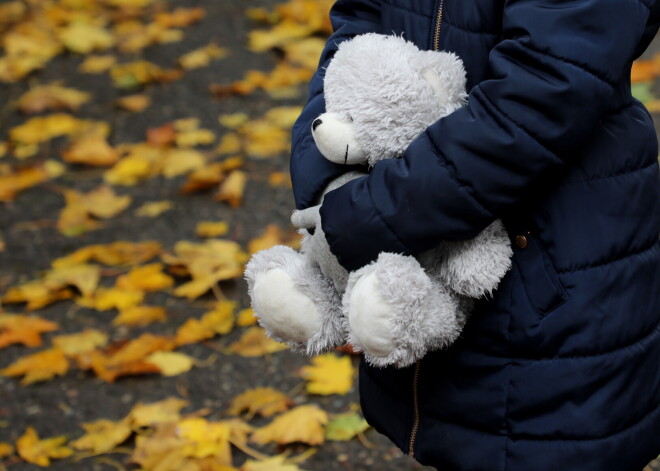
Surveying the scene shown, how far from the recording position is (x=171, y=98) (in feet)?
15.1

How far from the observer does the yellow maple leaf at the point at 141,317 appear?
126 inches

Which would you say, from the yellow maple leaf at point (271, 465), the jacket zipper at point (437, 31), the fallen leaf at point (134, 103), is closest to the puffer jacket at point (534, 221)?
the jacket zipper at point (437, 31)

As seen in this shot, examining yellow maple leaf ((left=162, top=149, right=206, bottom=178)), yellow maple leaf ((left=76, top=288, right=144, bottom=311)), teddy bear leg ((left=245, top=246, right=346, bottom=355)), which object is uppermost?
teddy bear leg ((left=245, top=246, right=346, bottom=355))

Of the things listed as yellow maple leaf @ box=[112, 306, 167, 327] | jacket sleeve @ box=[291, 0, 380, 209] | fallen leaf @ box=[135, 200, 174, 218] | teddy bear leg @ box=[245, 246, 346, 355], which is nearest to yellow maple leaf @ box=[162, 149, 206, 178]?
fallen leaf @ box=[135, 200, 174, 218]

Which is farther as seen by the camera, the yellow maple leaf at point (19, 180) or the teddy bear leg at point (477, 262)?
the yellow maple leaf at point (19, 180)

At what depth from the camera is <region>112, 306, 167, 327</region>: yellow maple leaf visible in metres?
3.20

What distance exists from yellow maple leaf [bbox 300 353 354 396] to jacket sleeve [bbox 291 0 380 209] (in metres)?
1.20

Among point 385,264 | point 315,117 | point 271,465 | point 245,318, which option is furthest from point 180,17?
point 385,264

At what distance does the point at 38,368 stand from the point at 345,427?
1050 millimetres

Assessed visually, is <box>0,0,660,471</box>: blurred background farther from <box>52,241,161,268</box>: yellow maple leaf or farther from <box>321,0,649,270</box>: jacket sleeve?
<box>321,0,649,270</box>: jacket sleeve

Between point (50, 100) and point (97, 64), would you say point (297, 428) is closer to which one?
point (50, 100)

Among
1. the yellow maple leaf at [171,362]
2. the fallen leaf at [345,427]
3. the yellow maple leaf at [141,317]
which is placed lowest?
the yellow maple leaf at [141,317]

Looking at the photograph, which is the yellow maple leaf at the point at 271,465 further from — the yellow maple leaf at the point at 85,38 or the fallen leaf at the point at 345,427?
the yellow maple leaf at the point at 85,38

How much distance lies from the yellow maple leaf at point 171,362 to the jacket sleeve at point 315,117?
4.60 feet
